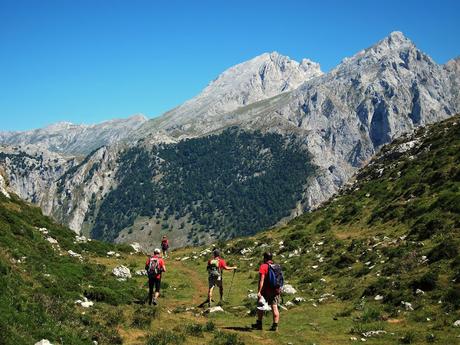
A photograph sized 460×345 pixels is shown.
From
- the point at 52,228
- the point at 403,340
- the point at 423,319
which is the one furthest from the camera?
the point at 52,228

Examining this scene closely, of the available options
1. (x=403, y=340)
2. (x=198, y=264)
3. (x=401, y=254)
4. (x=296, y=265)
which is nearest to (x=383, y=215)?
(x=296, y=265)

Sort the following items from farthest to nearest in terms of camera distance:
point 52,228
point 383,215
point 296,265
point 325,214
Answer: point 325,214, point 52,228, point 383,215, point 296,265

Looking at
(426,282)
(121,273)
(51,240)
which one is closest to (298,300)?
(426,282)

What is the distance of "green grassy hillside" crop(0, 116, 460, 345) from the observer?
17422mm

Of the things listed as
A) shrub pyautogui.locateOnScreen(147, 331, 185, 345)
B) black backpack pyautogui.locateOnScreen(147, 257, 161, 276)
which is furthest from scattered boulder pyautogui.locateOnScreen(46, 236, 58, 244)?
shrub pyautogui.locateOnScreen(147, 331, 185, 345)

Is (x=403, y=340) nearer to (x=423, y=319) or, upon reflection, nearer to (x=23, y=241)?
(x=423, y=319)

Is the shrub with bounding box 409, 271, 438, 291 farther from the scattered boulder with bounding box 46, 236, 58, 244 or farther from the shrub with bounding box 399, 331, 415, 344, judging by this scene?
the scattered boulder with bounding box 46, 236, 58, 244

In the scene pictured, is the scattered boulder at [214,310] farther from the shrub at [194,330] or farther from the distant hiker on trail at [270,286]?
the shrub at [194,330]

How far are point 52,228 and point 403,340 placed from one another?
3643cm

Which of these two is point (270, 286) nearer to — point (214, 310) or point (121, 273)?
point (214, 310)

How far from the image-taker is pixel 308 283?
31.9 metres

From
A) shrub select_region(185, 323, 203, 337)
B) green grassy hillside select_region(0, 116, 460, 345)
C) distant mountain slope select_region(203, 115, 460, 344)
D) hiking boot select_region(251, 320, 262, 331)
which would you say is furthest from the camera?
hiking boot select_region(251, 320, 262, 331)

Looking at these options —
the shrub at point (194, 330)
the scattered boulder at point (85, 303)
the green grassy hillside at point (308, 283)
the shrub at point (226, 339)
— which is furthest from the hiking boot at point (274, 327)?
the scattered boulder at point (85, 303)

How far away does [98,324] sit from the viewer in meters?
17.9
